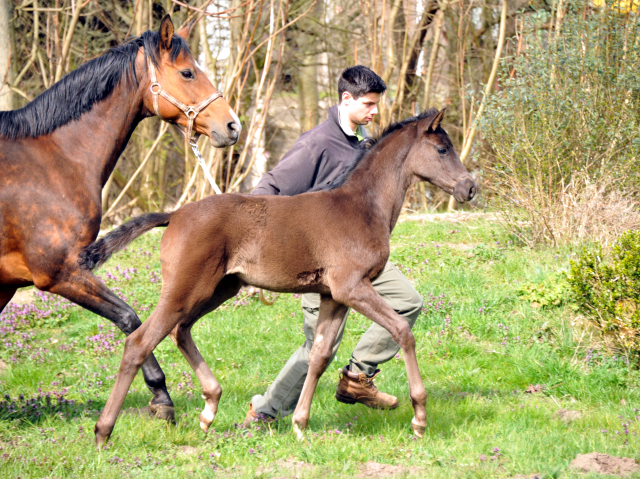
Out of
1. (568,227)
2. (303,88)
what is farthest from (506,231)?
(303,88)

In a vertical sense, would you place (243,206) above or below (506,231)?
above

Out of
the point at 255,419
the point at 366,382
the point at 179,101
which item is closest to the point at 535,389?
the point at 366,382

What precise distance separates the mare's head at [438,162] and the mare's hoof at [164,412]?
2.31 metres

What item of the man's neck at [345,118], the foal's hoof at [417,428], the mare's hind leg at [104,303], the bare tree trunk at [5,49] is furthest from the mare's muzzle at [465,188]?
the bare tree trunk at [5,49]

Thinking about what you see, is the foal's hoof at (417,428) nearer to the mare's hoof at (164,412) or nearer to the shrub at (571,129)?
the mare's hoof at (164,412)

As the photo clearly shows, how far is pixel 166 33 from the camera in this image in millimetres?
4605

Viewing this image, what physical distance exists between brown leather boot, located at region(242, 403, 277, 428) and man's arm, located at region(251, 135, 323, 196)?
5.03 feet

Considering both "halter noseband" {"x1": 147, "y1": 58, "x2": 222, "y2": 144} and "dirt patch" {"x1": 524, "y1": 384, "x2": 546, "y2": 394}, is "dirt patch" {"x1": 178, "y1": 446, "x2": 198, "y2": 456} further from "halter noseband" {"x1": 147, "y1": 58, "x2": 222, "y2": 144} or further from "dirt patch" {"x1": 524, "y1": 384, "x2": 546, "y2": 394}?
"dirt patch" {"x1": 524, "y1": 384, "x2": 546, "y2": 394}

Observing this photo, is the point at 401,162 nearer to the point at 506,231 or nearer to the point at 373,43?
the point at 506,231

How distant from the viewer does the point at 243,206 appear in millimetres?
3920

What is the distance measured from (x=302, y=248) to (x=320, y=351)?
71 cm

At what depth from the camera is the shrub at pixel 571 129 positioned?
7688 mm

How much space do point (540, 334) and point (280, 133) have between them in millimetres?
10765

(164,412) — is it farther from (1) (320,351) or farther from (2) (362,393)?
(2) (362,393)
